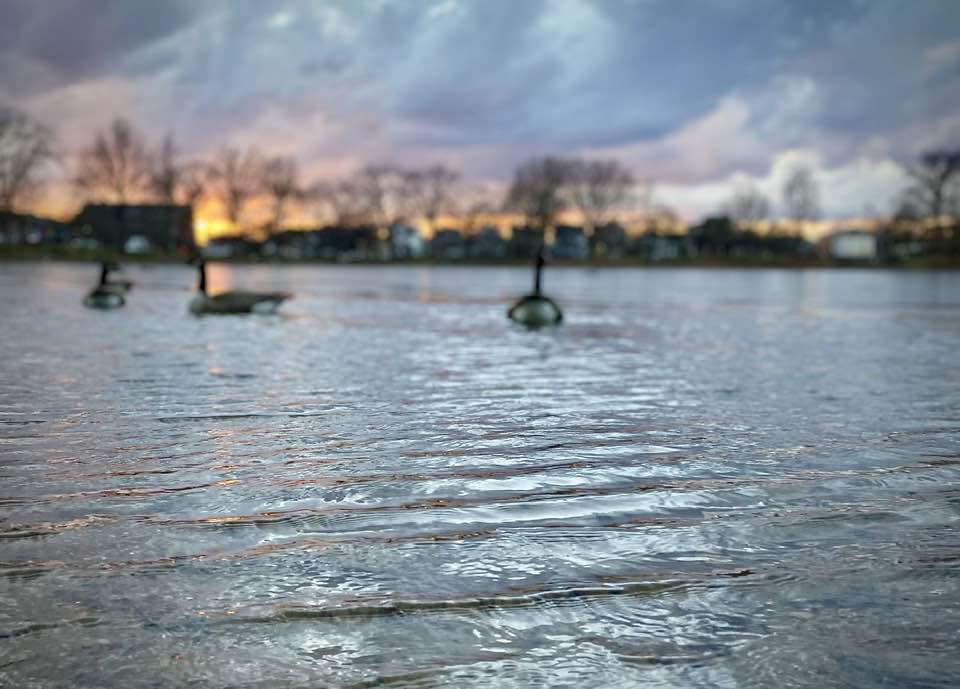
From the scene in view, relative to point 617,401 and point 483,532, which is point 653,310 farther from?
point 483,532

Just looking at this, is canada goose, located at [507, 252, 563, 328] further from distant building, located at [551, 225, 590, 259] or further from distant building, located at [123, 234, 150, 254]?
distant building, located at [551, 225, 590, 259]

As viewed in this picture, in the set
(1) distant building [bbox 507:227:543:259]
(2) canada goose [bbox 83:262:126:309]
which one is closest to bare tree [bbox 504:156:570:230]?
(1) distant building [bbox 507:227:543:259]

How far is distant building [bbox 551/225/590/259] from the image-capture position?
172 metres

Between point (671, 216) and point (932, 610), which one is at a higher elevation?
point (671, 216)

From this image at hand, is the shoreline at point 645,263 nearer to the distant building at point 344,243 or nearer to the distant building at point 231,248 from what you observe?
the distant building at point 231,248

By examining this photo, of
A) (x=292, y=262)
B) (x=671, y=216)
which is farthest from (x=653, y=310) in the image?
(x=671, y=216)

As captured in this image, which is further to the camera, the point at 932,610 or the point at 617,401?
the point at 617,401

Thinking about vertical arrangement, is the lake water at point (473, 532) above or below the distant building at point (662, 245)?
below

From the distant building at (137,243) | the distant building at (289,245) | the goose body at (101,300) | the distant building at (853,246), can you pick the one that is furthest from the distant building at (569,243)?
the goose body at (101,300)

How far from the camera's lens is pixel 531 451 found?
7.84 m

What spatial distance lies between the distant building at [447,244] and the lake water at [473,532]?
161 meters

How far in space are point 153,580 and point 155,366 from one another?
10.5 metres

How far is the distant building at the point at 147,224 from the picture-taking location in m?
143

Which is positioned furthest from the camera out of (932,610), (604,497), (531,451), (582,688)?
(531,451)
